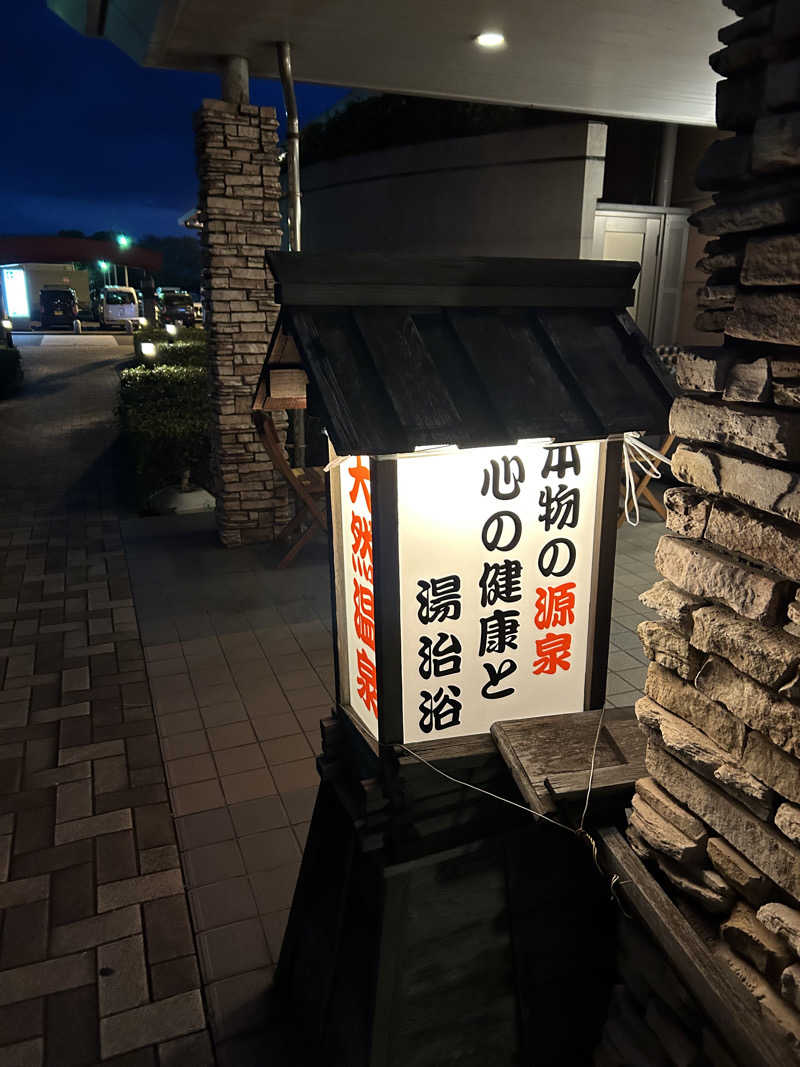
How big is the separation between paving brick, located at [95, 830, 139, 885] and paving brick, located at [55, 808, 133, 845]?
5 centimetres

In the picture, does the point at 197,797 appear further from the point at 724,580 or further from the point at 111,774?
the point at 724,580

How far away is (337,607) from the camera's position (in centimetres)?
275

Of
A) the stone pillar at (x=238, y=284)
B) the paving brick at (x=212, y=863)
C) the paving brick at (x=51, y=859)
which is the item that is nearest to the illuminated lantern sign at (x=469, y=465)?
the paving brick at (x=212, y=863)

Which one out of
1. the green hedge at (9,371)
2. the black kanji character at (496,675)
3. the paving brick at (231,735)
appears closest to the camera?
the black kanji character at (496,675)

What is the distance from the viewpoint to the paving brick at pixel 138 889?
3.78 m

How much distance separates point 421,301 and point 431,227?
10.9m

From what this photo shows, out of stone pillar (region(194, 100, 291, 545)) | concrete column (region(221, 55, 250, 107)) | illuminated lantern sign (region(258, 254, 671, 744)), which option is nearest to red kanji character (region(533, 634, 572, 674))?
Result: illuminated lantern sign (region(258, 254, 671, 744))

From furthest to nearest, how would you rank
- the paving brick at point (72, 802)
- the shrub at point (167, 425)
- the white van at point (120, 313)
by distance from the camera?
the white van at point (120, 313) → the shrub at point (167, 425) → the paving brick at point (72, 802)

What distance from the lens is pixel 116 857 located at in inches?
160

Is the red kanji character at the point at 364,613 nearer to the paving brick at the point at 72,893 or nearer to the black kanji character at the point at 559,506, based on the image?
the black kanji character at the point at 559,506

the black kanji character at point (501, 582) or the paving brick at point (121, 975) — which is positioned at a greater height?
the black kanji character at point (501, 582)

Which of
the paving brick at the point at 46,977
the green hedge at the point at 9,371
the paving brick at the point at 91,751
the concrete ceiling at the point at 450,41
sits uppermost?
the concrete ceiling at the point at 450,41

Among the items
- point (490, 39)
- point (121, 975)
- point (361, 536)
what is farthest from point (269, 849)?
point (490, 39)

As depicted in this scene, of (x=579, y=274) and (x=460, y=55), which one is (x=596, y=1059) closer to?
(x=579, y=274)
